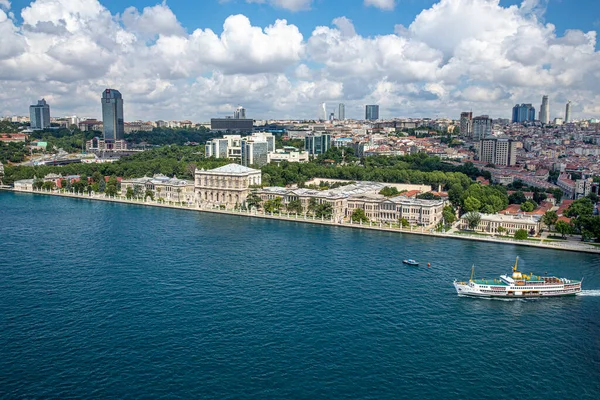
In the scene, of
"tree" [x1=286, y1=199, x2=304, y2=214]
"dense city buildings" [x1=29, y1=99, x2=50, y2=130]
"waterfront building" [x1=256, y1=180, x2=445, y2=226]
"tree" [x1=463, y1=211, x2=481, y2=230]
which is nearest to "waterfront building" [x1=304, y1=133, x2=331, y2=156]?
"waterfront building" [x1=256, y1=180, x2=445, y2=226]

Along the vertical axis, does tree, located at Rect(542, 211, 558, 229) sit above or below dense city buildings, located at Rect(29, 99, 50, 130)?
below

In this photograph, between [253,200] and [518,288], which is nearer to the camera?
[518,288]

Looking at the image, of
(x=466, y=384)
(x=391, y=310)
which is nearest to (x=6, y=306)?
(x=391, y=310)

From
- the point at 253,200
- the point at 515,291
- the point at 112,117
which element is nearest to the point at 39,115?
the point at 112,117

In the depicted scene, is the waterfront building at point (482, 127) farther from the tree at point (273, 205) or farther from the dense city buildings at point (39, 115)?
the dense city buildings at point (39, 115)

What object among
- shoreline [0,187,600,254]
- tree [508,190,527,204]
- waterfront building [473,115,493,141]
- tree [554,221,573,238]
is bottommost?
shoreline [0,187,600,254]

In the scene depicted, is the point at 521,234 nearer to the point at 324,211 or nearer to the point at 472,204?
the point at 472,204

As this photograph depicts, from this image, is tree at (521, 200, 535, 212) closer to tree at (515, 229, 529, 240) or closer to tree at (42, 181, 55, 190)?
tree at (515, 229, 529, 240)
